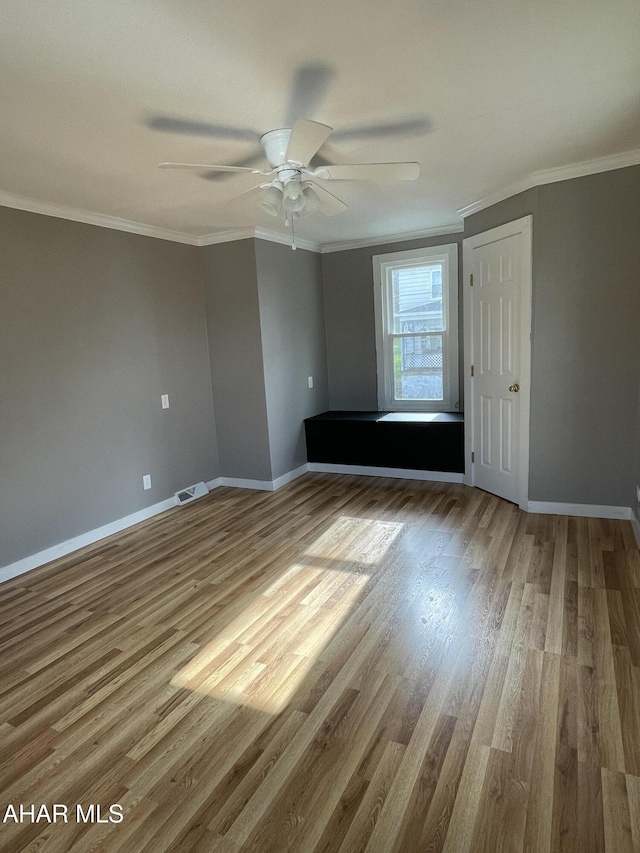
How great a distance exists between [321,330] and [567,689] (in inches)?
171

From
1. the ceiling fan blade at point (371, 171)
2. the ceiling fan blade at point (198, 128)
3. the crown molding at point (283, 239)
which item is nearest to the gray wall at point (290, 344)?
the crown molding at point (283, 239)

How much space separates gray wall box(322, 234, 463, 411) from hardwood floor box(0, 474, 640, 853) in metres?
2.45

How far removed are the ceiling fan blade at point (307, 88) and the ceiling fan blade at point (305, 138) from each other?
136 mm

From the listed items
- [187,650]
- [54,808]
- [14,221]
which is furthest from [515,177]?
[54,808]

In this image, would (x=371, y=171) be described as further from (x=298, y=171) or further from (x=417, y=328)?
(x=417, y=328)

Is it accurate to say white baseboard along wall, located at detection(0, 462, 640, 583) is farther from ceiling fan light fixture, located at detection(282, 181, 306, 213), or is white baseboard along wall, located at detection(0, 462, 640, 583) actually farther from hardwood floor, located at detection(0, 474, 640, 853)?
ceiling fan light fixture, located at detection(282, 181, 306, 213)

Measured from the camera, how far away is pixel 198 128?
230cm

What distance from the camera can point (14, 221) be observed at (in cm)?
316

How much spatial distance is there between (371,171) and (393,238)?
2917mm

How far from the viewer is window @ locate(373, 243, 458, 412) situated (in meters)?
4.99

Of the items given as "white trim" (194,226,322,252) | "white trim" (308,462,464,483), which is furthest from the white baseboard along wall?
"white trim" (194,226,322,252)

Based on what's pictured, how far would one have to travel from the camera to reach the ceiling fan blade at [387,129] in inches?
93.7

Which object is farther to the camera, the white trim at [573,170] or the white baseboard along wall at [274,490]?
the white baseboard along wall at [274,490]

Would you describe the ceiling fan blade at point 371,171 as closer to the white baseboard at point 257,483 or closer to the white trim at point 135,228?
the white trim at point 135,228
